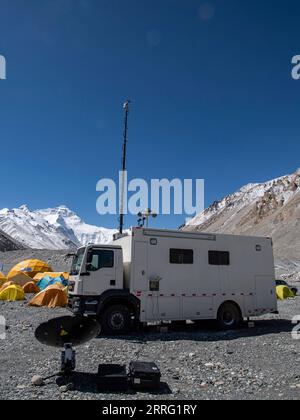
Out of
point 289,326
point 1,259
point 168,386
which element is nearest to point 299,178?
point 1,259

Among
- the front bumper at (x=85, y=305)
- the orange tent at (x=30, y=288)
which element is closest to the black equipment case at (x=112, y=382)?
the front bumper at (x=85, y=305)

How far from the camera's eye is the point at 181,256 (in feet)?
50.0

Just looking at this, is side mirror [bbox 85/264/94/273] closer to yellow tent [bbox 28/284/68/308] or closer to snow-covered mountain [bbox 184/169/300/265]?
yellow tent [bbox 28/284/68/308]

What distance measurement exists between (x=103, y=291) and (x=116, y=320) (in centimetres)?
110

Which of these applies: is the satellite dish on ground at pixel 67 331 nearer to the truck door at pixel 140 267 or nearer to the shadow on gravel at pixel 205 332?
the shadow on gravel at pixel 205 332

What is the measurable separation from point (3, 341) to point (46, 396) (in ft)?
20.6

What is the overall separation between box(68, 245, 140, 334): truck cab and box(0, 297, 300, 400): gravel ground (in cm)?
75

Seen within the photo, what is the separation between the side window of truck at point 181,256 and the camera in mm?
15094

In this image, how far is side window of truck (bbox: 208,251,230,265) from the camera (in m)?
15.7

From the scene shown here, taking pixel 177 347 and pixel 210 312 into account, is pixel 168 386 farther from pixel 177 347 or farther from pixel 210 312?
pixel 210 312

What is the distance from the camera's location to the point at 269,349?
11945mm

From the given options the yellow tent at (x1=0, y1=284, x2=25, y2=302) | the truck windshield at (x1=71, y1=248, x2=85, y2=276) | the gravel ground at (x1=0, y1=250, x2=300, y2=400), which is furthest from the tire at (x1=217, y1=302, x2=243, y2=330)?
the yellow tent at (x1=0, y1=284, x2=25, y2=302)

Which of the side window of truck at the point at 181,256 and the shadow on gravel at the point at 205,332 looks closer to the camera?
the shadow on gravel at the point at 205,332
